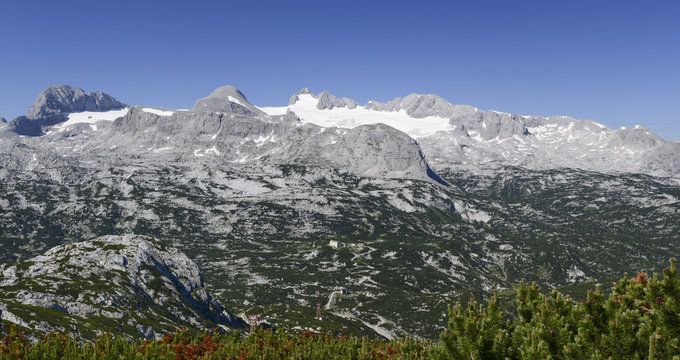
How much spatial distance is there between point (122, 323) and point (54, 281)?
4370 cm

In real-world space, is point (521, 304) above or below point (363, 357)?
above

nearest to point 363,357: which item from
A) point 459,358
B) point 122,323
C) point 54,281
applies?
point 459,358

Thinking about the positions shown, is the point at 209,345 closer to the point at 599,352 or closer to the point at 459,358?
the point at 459,358

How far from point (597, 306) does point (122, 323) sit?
579ft

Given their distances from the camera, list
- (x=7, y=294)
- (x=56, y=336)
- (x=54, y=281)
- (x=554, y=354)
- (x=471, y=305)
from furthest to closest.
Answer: (x=54, y=281), (x=7, y=294), (x=56, y=336), (x=471, y=305), (x=554, y=354)

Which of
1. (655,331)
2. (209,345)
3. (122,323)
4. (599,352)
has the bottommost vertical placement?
(122,323)

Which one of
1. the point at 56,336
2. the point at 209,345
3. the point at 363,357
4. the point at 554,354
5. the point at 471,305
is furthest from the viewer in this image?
the point at 209,345

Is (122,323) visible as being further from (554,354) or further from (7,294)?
(554,354)

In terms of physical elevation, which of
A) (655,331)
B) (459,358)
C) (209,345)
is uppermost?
(655,331)

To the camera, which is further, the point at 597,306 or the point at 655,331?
the point at 597,306

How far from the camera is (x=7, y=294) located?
15725 cm

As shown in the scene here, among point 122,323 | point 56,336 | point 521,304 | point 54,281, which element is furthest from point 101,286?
point 521,304

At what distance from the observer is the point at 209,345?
35688 mm

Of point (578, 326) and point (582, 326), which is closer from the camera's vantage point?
point (582, 326)
